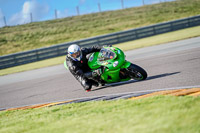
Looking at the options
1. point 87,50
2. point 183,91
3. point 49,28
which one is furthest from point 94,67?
point 49,28

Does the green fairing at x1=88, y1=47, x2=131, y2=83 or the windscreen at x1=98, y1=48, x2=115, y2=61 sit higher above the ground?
→ the windscreen at x1=98, y1=48, x2=115, y2=61

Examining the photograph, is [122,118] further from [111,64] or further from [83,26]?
[83,26]

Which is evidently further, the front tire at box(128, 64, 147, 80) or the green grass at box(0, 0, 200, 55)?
the green grass at box(0, 0, 200, 55)

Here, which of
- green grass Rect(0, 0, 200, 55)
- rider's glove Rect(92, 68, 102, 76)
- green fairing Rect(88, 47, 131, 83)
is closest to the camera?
green fairing Rect(88, 47, 131, 83)

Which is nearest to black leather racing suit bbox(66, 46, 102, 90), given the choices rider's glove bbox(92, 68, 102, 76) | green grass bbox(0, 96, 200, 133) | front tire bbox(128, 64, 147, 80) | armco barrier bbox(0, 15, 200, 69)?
rider's glove bbox(92, 68, 102, 76)

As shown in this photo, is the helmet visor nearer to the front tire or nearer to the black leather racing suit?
the black leather racing suit

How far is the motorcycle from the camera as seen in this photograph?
7715 mm

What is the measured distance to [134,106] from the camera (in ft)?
16.2

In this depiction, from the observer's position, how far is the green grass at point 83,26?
37219 mm

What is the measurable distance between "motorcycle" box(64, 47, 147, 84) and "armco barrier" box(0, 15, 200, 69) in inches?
598

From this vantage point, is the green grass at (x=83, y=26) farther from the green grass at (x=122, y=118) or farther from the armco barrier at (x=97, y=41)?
the green grass at (x=122, y=118)

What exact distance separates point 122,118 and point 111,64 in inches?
145

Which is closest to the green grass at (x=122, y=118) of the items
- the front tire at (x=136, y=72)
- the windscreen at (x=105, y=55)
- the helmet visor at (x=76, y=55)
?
the front tire at (x=136, y=72)

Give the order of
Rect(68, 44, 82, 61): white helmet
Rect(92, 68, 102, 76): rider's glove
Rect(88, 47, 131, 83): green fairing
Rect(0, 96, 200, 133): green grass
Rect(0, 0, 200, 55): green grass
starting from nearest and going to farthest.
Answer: Rect(0, 96, 200, 133): green grass, Rect(88, 47, 131, 83): green fairing, Rect(92, 68, 102, 76): rider's glove, Rect(68, 44, 82, 61): white helmet, Rect(0, 0, 200, 55): green grass
